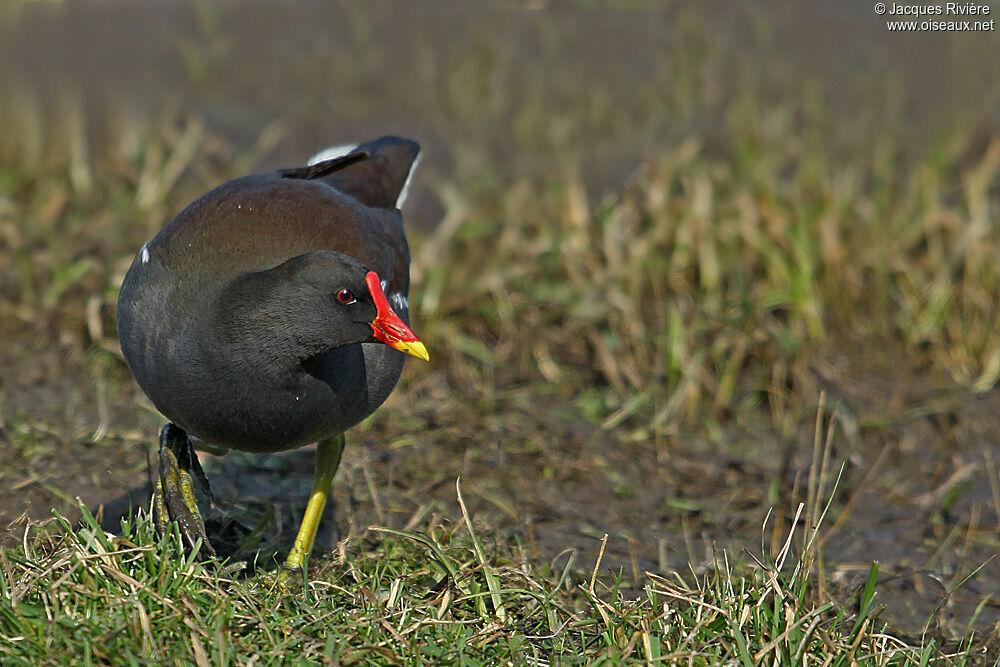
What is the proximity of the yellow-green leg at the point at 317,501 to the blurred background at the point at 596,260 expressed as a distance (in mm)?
226

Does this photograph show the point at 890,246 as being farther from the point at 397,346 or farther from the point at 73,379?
the point at 73,379

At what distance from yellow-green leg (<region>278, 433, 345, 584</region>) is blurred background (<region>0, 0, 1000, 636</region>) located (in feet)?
0.74

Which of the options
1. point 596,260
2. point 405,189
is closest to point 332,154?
point 405,189

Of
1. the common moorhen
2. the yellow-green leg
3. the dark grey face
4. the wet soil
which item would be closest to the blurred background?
the wet soil

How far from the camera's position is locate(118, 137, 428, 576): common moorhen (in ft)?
9.78

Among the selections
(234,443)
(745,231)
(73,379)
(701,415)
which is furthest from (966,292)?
(73,379)

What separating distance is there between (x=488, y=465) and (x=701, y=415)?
0.99m

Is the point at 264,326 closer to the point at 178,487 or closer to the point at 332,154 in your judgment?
the point at 178,487

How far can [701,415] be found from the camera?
4.87 meters

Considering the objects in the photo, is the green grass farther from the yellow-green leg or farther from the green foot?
the yellow-green leg

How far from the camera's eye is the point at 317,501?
3.74 m

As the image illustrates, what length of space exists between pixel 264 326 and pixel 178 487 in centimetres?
81

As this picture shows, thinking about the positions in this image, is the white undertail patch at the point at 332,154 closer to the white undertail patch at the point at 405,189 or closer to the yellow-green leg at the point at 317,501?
the white undertail patch at the point at 405,189

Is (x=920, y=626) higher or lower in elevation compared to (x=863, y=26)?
lower
